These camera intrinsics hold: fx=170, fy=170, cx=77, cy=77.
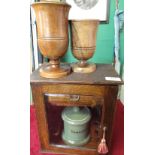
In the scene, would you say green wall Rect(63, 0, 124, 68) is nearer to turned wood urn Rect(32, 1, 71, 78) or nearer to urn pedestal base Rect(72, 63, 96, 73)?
urn pedestal base Rect(72, 63, 96, 73)

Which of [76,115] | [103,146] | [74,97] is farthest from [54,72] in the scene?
[103,146]

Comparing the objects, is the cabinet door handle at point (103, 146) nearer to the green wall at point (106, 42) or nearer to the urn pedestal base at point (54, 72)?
the urn pedestal base at point (54, 72)

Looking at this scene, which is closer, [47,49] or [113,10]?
[47,49]

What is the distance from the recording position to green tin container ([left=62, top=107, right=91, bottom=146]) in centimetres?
96

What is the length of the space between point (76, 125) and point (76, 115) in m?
0.06

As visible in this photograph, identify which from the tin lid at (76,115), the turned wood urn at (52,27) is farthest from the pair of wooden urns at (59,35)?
the tin lid at (76,115)
